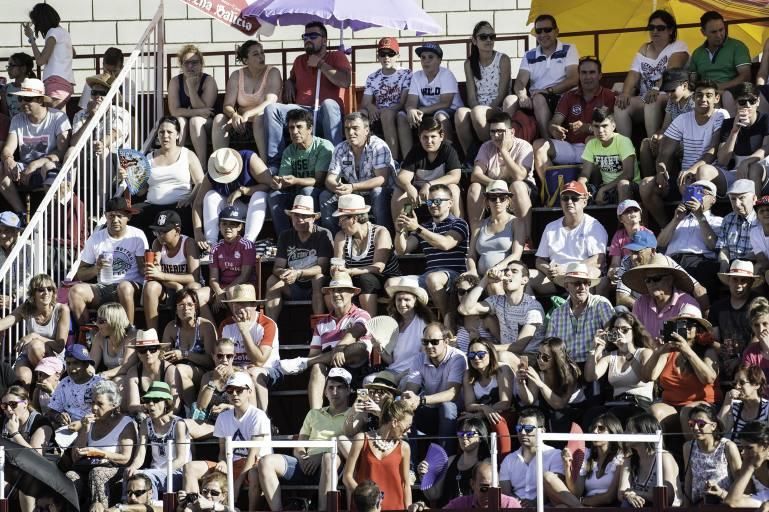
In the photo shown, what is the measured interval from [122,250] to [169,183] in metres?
1.12

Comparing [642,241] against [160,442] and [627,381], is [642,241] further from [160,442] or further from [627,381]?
[160,442]

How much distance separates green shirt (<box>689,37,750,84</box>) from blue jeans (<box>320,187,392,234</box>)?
9.95 ft

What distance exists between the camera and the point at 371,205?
723 inches

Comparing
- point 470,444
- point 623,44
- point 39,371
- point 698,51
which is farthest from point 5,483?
point 623,44

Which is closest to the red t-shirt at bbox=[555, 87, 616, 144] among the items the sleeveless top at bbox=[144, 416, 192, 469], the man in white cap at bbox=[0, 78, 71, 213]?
the man in white cap at bbox=[0, 78, 71, 213]

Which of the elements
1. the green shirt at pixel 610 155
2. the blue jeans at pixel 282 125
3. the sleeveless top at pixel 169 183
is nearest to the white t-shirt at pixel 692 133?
the green shirt at pixel 610 155

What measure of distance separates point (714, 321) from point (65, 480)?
16.4ft

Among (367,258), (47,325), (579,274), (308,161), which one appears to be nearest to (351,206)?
(367,258)

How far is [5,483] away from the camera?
1574 cm

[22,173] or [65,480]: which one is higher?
[22,173]

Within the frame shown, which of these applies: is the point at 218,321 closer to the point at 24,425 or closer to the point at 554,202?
the point at 24,425

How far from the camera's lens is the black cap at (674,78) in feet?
60.1

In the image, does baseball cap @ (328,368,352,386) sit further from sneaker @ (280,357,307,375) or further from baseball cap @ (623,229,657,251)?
baseball cap @ (623,229,657,251)

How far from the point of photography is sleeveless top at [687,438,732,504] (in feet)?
47.5
